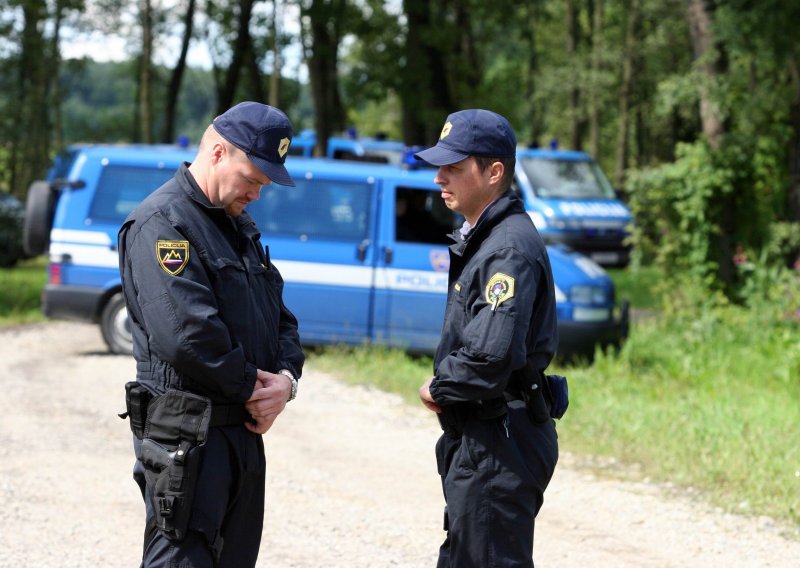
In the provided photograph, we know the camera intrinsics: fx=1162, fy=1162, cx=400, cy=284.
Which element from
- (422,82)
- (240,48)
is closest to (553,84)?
(240,48)

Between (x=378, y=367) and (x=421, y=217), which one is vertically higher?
(x=421, y=217)

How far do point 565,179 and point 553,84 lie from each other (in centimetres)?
1341

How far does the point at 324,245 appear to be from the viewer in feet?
35.1

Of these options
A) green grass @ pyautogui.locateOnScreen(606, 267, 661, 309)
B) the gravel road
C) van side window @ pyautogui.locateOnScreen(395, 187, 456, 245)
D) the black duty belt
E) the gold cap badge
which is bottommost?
the gravel road

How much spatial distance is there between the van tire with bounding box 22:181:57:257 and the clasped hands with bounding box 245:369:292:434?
787 cm

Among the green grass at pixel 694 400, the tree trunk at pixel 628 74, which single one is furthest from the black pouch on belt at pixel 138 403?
the tree trunk at pixel 628 74

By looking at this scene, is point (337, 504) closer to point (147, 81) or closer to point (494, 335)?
point (494, 335)

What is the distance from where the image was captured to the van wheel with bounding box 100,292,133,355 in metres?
10.9

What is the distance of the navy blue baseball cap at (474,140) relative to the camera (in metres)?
3.65

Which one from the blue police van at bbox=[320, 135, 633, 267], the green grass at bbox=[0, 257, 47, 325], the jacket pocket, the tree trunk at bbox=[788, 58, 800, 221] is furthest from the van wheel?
the blue police van at bbox=[320, 135, 633, 267]

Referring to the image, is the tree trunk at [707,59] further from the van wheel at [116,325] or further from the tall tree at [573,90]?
the tall tree at [573,90]

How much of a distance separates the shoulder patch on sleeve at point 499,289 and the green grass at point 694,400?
11.2 ft

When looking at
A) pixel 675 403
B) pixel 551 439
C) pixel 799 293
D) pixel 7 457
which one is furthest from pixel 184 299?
pixel 799 293

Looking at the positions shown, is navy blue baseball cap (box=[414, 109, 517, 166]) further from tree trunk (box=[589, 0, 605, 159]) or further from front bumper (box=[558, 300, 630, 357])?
tree trunk (box=[589, 0, 605, 159])
